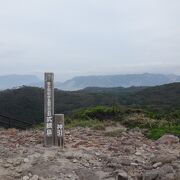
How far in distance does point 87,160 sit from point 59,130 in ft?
3.53

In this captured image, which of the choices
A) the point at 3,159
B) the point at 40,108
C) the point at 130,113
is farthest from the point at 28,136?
→ the point at 40,108

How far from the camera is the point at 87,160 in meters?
9.04

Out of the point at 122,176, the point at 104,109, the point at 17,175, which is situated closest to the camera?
the point at 17,175

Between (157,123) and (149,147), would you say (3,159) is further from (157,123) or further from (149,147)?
(157,123)

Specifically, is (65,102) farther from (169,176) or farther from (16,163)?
(169,176)

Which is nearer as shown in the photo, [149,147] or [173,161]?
[173,161]

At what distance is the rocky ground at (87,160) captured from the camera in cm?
842

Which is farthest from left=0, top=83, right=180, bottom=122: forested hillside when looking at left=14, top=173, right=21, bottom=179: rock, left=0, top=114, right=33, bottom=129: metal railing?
left=14, top=173, right=21, bottom=179: rock

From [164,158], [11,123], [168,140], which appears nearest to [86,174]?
[164,158]

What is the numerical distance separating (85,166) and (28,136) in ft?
8.68

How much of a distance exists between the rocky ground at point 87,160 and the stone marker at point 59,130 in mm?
194

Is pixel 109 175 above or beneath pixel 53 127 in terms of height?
beneath

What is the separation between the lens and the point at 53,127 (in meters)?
9.83

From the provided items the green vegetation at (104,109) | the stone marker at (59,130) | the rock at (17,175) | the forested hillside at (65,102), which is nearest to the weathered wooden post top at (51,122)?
the stone marker at (59,130)
